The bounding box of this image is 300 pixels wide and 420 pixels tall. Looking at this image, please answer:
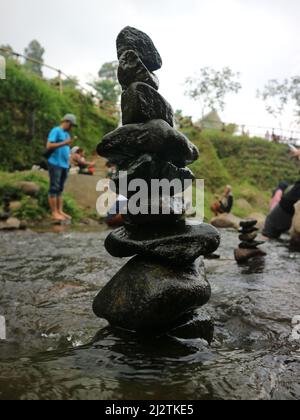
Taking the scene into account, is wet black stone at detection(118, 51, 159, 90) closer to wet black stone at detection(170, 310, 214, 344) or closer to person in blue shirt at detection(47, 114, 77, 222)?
wet black stone at detection(170, 310, 214, 344)

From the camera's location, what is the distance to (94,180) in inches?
508


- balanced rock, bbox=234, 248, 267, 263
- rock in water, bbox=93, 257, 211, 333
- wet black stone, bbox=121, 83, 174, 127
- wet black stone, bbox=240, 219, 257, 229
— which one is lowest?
balanced rock, bbox=234, 248, 267, 263

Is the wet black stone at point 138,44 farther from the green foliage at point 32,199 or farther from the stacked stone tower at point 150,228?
the green foliage at point 32,199

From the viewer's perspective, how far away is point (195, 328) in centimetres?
222

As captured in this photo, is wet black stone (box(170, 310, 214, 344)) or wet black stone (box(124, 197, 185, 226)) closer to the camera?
wet black stone (box(170, 310, 214, 344))

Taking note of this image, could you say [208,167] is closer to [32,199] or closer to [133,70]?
[32,199]

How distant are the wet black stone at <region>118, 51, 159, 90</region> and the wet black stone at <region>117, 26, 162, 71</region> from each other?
11 cm

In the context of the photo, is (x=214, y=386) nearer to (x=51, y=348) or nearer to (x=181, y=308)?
(x=181, y=308)

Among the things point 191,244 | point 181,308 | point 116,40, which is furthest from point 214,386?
point 116,40

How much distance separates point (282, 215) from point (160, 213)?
20.3 feet

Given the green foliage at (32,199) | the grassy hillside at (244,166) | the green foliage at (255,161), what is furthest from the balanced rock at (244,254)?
the green foliage at (255,161)

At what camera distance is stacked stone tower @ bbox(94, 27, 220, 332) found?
7.00ft

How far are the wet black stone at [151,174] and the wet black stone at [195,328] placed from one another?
2.56ft
